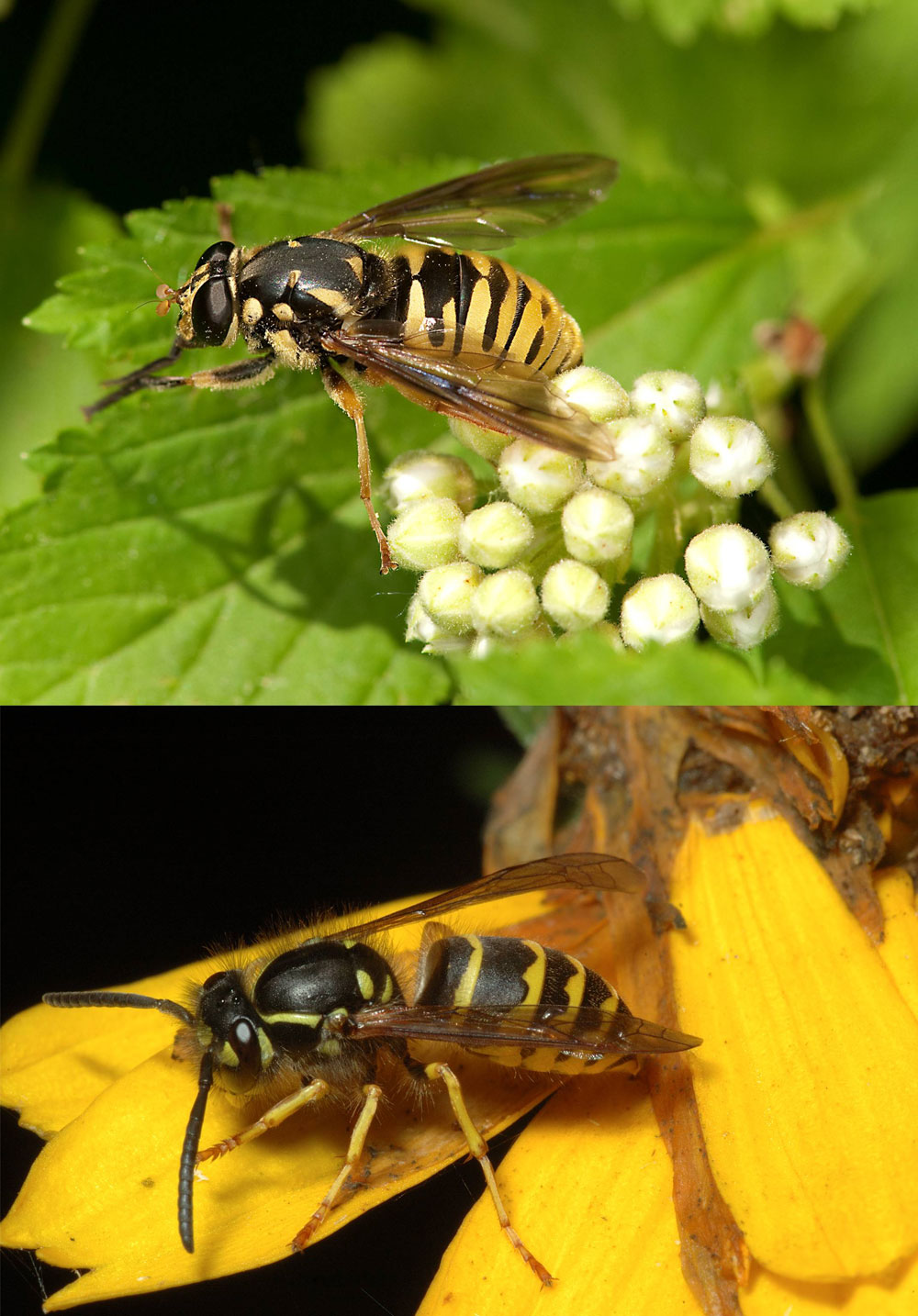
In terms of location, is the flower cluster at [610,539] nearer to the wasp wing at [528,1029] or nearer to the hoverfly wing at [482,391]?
the hoverfly wing at [482,391]

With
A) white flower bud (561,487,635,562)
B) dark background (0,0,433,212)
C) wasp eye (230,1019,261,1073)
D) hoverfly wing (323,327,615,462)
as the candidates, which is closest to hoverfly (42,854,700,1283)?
wasp eye (230,1019,261,1073)

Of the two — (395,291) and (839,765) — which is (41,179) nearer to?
(395,291)

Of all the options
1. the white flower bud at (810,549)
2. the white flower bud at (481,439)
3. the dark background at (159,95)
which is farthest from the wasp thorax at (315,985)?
the dark background at (159,95)

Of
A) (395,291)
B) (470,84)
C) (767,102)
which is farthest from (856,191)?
(395,291)

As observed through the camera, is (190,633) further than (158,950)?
Yes

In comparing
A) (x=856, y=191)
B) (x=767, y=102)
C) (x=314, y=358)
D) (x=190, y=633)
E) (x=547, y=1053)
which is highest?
(x=767, y=102)

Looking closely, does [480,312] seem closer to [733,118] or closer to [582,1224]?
[582,1224]

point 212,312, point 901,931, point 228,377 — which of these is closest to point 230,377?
point 228,377
